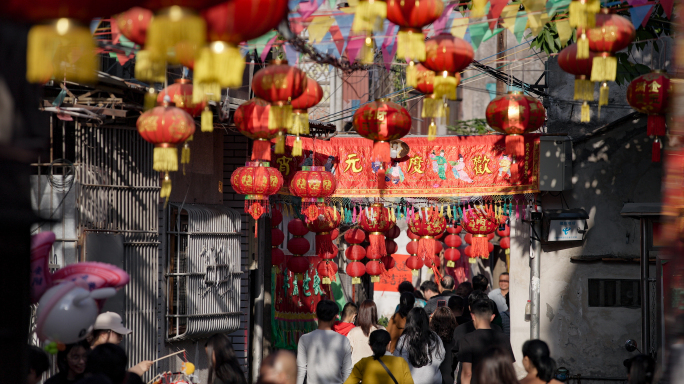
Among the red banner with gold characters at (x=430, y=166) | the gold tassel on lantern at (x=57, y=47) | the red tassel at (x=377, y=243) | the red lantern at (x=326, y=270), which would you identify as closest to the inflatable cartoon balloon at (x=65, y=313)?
the gold tassel on lantern at (x=57, y=47)

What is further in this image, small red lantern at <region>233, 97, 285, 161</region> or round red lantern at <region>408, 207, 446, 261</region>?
round red lantern at <region>408, 207, 446, 261</region>

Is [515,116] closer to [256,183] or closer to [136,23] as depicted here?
[256,183]

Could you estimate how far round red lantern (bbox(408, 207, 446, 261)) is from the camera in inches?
631

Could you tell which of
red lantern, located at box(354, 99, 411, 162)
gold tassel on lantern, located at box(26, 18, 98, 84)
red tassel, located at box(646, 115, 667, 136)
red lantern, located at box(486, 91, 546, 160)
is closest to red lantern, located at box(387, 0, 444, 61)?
red lantern, located at box(354, 99, 411, 162)

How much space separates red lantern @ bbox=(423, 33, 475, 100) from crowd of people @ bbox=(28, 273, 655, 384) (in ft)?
6.78

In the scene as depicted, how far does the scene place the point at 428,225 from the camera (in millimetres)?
16250

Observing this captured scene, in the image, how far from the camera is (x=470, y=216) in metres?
15.8

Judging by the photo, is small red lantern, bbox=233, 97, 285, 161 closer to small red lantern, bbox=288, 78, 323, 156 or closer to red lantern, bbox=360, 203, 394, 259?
small red lantern, bbox=288, 78, 323, 156

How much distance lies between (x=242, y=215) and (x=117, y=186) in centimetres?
446

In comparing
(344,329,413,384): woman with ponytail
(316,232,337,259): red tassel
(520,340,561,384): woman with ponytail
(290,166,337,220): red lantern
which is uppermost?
(290,166,337,220): red lantern

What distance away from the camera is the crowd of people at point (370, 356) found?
4957mm

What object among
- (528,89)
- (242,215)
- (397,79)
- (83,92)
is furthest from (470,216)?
(83,92)

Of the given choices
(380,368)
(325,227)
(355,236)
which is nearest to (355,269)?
(355,236)

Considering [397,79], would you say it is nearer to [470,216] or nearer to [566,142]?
[470,216]
